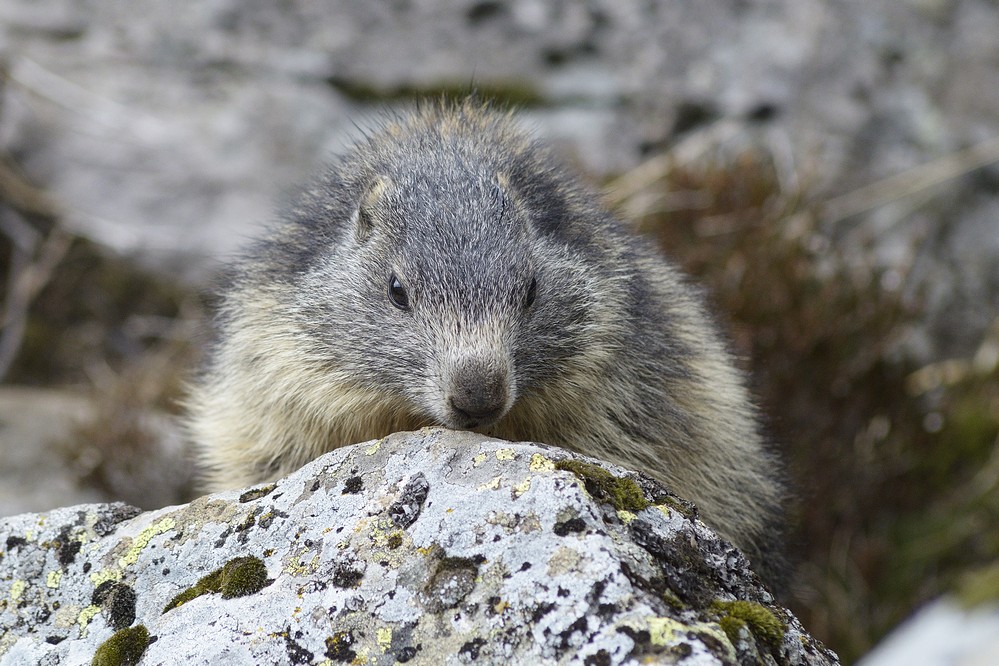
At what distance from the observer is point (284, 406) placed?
4.81 m

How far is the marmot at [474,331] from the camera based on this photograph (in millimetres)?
4141

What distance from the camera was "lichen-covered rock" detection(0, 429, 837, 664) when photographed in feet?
9.86

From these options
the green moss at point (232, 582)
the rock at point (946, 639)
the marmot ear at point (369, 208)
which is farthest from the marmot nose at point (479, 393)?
the rock at point (946, 639)

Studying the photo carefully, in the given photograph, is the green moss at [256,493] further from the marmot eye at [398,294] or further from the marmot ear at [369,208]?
the marmot ear at [369,208]

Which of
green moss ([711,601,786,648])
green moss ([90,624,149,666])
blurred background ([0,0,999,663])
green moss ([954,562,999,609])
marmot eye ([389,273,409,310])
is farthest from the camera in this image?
blurred background ([0,0,999,663])

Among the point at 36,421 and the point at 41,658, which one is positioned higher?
the point at 41,658

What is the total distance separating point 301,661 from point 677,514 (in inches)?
54.7

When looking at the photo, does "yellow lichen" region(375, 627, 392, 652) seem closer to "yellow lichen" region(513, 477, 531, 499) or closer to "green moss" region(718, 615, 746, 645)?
"yellow lichen" region(513, 477, 531, 499)

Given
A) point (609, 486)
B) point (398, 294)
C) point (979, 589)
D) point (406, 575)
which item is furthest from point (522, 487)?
point (979, 589)

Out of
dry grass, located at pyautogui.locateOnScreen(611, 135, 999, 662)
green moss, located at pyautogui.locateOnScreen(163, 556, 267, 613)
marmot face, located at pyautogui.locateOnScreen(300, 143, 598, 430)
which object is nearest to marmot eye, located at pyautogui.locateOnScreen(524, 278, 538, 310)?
marmot face, located at pyautogui.locateOnScreen(300, 143, 598, 430)

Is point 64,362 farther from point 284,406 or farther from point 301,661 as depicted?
point 301,661

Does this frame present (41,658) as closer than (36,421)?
Yes

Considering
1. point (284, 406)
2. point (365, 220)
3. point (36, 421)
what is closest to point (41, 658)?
point (284, 406)

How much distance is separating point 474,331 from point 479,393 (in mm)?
299
